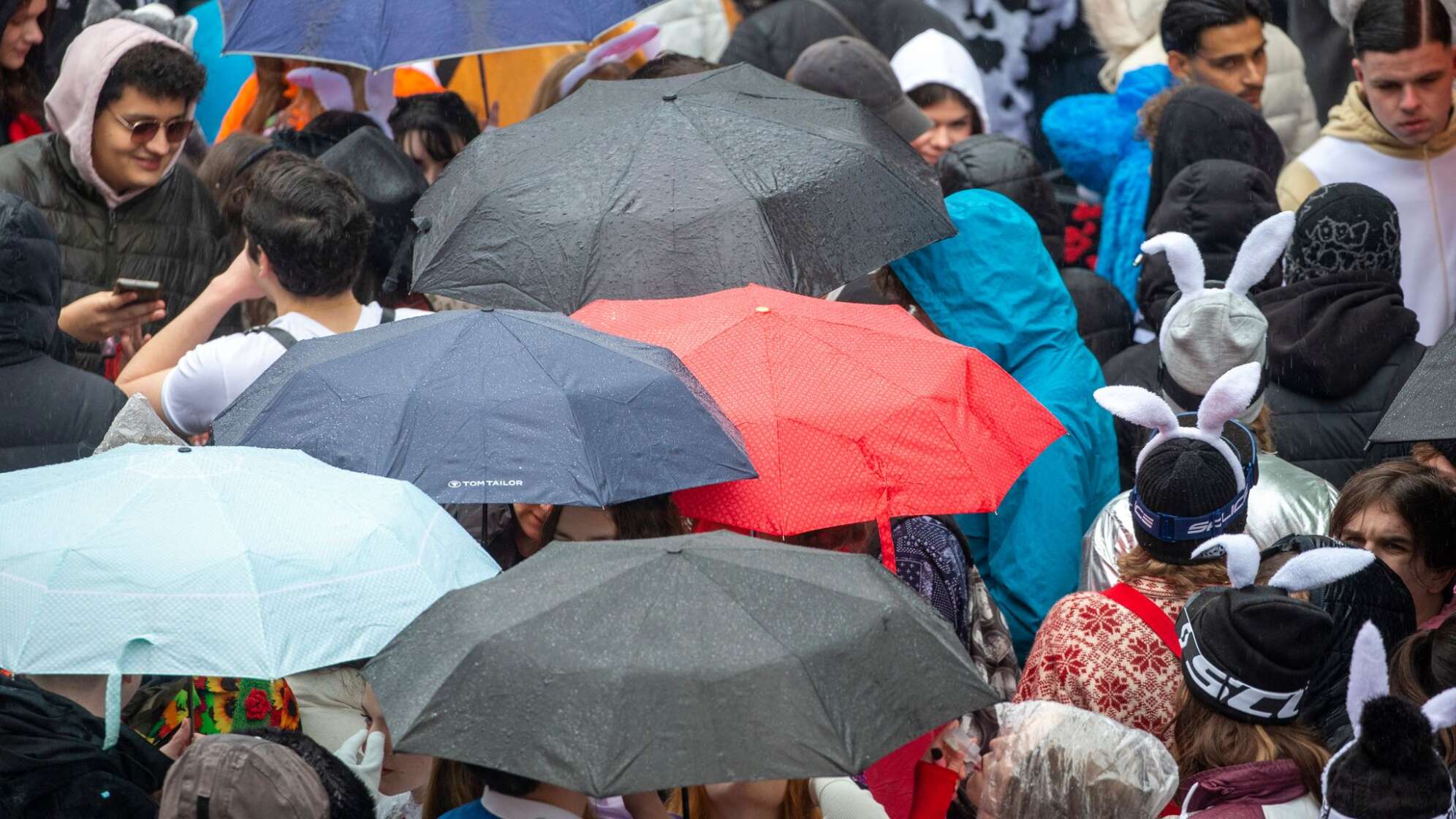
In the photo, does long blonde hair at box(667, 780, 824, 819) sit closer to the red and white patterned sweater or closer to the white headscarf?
the red and white patterned sweater

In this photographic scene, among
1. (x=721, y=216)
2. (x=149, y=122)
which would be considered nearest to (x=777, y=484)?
(x=721, y=216)

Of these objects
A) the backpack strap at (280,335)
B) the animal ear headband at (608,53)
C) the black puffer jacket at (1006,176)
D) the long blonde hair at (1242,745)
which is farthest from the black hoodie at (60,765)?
the animal ear headband at (608,53)

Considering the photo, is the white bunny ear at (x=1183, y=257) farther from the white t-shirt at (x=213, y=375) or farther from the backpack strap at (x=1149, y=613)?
the white t-shirt at (x=213, y=375)

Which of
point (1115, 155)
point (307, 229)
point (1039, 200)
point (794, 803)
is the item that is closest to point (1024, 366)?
point (1039, 200)

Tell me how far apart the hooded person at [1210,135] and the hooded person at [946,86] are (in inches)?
57.5

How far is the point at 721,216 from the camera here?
489cm

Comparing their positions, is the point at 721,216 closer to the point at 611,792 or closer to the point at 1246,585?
the point at 1246,585

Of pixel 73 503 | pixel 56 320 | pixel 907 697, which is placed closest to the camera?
pixel 907 697

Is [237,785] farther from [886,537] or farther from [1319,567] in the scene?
[1319,567]

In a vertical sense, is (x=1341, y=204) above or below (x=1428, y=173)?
above

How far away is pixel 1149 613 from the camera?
3.81 metres

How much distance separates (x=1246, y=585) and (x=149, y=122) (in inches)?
164

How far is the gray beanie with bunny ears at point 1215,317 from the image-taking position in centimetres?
462

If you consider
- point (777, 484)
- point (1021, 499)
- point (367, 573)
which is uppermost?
point (367, 573)
